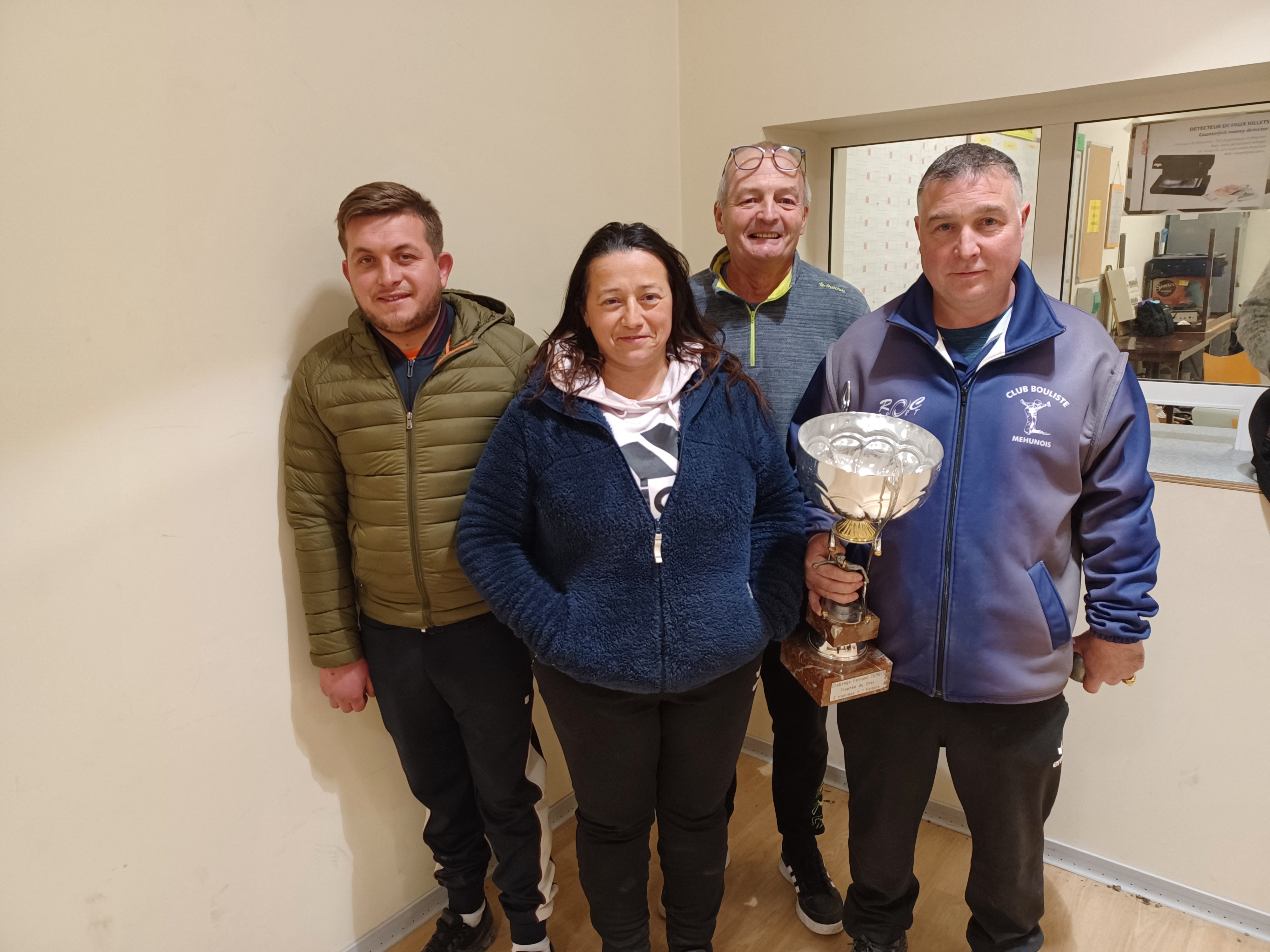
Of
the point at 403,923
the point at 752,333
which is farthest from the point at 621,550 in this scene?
the point at 403,923

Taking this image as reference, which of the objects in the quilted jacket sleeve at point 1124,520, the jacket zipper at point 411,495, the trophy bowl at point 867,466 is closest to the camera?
the trophy bowl at point 867,466

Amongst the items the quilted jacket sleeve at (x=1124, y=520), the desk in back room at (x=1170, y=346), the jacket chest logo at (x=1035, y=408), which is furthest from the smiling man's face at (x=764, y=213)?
the desk in back room at (x=1170, y=346)

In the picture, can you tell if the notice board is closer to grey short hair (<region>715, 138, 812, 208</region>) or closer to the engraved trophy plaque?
grey short hair (<region>715, 138, 812, 208</region>)

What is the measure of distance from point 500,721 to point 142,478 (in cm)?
89

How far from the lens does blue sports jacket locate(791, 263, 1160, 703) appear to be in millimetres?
1422

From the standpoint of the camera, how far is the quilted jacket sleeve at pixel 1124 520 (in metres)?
1.42

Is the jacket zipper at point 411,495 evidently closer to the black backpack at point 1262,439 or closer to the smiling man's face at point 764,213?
the smiling man's face at point 764,213

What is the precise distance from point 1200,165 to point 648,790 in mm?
2015

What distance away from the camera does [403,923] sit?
2076 mm

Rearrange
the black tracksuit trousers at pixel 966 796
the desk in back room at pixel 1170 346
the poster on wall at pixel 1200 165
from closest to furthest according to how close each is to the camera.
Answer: the black tracksuit trousers at pixel 966 796
the poster on wall at pixel 1200 165
the desk in back room at pixel 1170 346

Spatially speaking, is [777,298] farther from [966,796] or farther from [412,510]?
[966,796]

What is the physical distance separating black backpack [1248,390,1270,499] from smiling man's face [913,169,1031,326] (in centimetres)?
86

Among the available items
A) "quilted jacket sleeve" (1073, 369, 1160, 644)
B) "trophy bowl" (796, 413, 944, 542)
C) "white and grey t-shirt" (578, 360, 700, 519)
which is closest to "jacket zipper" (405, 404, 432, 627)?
"white and grey t-shirt" (578, 360, 700, 519)

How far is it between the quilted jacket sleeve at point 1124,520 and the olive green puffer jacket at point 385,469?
1.14 metres
